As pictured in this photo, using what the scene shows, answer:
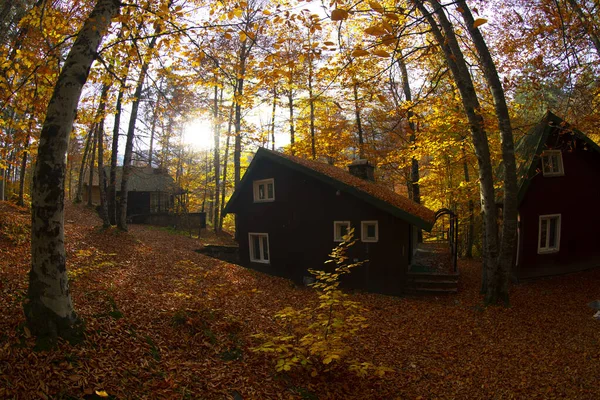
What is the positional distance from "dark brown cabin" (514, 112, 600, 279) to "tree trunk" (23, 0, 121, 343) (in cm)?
1606

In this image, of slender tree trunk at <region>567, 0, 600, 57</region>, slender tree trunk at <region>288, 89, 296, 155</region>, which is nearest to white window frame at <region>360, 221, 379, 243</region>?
slender tree trunk at <region>567, 0, 600, 57</region>

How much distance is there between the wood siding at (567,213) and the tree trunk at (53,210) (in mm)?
16679

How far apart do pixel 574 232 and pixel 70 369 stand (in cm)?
1981

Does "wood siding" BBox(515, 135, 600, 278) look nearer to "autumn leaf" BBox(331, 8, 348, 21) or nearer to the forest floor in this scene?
the forest floor

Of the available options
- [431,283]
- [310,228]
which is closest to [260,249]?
[310,228]

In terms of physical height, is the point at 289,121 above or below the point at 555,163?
above

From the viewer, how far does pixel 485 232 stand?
1105cm

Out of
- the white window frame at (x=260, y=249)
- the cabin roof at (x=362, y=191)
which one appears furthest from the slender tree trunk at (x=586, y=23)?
the white window frame at (x=260, y=249)

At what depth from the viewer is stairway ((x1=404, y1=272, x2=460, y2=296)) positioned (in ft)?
42.4

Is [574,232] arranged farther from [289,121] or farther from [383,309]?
[289,121]

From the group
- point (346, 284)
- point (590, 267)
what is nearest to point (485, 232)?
point (346, 284)

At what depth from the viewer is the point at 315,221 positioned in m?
14.5

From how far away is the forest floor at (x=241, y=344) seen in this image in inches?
160

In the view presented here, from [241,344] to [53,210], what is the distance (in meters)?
3.55
